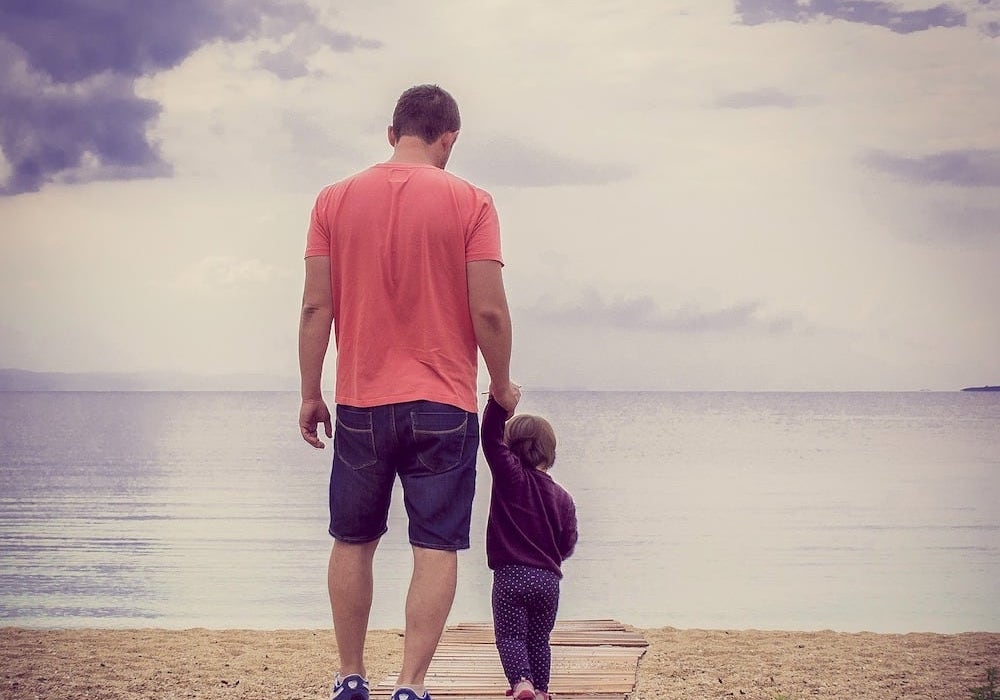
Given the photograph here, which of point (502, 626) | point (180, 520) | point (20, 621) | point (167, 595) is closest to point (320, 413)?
point (502, 626)

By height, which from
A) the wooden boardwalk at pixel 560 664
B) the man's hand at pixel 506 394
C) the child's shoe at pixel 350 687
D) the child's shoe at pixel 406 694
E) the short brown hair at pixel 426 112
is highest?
the short brown hair at pixel 426 112

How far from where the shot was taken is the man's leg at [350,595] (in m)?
3.19

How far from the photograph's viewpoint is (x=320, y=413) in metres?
3.33

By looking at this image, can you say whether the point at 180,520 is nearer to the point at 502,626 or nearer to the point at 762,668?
the point at 762,668

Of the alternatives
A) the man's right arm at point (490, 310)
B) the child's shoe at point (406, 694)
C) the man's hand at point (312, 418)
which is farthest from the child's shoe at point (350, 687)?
the man's right arm at point (490, 310)

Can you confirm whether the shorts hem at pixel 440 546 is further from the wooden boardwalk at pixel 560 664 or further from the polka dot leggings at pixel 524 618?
the wooden boardwalk at pixel 560 664

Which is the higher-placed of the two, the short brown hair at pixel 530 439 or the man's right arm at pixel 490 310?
the man's right arm at pixel 490 310

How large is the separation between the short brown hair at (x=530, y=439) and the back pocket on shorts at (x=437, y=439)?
0.74 m

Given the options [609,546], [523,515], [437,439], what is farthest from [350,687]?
[609,546]

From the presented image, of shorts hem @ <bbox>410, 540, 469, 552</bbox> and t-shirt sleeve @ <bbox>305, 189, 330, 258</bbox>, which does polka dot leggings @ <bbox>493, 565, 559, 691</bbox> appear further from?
t-shirt sleeve @ <bbox>305, 189, 330, 258</bbox>

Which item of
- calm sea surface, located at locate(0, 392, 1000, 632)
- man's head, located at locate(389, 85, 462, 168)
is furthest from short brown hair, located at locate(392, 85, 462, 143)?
calm sea surface, located at locate(0, 392, 1000, 632)

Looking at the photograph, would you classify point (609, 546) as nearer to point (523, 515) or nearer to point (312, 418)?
point (523, 515)

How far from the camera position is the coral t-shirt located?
10.2 feet

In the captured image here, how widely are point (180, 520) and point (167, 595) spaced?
266 inches
